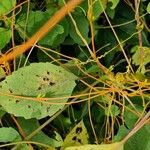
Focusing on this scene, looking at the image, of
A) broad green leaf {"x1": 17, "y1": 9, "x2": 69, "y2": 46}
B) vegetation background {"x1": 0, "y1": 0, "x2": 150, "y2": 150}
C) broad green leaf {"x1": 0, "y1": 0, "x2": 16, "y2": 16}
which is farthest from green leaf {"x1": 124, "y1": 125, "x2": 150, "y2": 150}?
broad green leaf {"x1": 0, "y1": 0, "x2": 16, "y2": 16}

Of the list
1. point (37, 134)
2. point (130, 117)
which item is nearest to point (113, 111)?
point (130, 117)

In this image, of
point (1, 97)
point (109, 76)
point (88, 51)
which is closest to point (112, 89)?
point (109, 76)

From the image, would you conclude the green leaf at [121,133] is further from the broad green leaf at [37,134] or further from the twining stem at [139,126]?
the broad green leaf at [37,134]

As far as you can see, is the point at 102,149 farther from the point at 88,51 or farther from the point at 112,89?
the point at 88,51

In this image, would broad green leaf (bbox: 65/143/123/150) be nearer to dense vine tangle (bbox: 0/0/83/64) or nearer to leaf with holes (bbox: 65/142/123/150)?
leaf with holes (bbox: 65/142/123/150)

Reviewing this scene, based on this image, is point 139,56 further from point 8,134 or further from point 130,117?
point 8,134

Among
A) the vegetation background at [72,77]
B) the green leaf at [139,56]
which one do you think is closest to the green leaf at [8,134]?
the vegetation background at [72,77]
